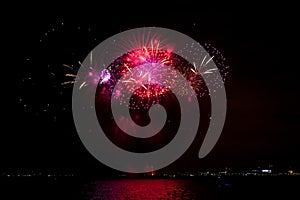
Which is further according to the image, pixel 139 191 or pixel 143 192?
pixel 139 191

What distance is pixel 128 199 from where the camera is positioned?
5797 cm

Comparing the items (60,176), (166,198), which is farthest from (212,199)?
(60,176)

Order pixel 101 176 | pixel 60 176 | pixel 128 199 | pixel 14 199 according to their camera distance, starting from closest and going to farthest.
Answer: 1. pixel 14 199
2. pixel 128 199
3. pixel 60 176
4. pixel 101 176

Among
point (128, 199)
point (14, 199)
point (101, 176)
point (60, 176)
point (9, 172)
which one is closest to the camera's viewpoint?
point (14, 199)

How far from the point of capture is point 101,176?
16050 centimetres

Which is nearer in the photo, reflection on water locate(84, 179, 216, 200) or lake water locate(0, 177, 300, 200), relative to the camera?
lake water locate(0, 177, 300, 200)

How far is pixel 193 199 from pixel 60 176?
98050mm

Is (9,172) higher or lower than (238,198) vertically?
higher

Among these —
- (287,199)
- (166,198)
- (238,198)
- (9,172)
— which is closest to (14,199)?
(166,198)

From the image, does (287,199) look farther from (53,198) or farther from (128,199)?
(53,198)

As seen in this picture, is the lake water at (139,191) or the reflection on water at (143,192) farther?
the reflection on water at (143,192)

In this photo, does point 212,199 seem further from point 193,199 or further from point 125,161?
point 125,161

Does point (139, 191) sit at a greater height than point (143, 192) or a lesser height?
greater

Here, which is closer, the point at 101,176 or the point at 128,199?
the point at 128,199
